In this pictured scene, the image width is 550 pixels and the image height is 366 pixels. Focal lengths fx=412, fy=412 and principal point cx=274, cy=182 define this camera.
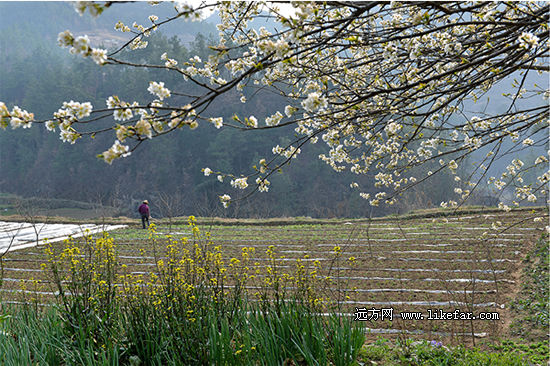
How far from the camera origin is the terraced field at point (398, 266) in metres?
4.41

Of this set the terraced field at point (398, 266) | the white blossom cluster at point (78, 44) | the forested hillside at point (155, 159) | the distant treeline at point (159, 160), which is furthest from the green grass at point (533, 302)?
the forested hillside at point (155, 159)

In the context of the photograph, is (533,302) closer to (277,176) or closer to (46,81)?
(277,176)

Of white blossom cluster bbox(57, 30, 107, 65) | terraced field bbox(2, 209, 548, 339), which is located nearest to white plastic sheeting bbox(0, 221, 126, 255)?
terraced field bbox(2, 209, 548, 339)

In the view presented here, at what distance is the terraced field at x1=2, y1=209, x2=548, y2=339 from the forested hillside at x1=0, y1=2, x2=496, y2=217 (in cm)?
1631

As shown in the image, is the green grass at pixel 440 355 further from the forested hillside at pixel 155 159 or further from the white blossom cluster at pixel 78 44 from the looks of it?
the forested hillside at pixel 155 159

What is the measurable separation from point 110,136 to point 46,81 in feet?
27.6

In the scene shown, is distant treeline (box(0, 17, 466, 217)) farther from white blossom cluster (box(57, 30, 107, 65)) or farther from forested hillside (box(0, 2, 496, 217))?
white blossom cluster (box(57, 30, 107, 65))

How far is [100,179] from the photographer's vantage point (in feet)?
129

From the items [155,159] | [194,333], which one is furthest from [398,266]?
[155,159]

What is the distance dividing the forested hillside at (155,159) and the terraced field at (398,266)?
16.3 metres

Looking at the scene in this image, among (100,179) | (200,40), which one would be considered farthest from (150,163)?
(200,40)

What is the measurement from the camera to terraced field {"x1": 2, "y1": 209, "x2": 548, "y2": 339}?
14.5 feet

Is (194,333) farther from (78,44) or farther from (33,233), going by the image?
(33,233)

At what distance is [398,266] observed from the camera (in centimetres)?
673
